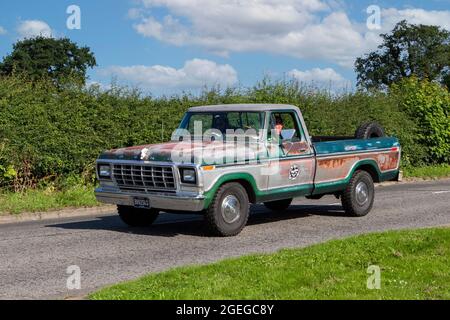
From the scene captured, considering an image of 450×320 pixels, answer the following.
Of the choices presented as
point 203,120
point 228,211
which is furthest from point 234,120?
point 228,211

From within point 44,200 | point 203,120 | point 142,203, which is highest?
point 203,120

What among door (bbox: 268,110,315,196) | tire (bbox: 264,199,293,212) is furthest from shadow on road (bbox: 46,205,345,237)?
door (bbox: 268,110,315,196)

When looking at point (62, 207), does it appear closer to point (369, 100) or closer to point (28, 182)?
point (28, 182)

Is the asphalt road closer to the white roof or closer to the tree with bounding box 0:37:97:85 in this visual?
the white roof

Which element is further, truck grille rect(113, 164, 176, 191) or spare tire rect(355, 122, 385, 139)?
spare tire rect(355, 122, 385, 139)

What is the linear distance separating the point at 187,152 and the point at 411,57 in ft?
268

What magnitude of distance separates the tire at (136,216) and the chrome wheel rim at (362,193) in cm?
379

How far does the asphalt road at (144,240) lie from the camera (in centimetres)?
780

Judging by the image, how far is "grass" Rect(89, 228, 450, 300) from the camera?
6.23 meters

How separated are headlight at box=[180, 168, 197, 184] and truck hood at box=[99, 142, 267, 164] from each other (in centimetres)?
13

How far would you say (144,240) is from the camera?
33.8ft

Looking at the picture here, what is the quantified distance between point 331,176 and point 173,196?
3313 millimetres

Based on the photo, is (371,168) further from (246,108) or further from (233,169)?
(233,169)

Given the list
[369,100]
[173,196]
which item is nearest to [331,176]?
[173,196]
